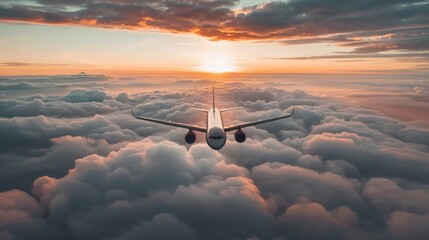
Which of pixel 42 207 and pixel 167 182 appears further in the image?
pixel 42 207

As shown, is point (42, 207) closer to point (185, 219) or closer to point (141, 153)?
point (141, 153)

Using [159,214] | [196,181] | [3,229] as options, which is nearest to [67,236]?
[3,229]

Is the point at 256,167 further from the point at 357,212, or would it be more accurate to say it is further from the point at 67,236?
the point at 67,236

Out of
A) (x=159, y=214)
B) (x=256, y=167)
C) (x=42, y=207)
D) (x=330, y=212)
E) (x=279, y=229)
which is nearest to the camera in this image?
(x=159, y=214)

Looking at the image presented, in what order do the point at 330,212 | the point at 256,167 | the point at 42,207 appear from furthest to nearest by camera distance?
the point at 256,167, the point at 42,207, the point at 330,212

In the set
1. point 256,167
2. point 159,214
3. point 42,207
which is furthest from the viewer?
point 256,167

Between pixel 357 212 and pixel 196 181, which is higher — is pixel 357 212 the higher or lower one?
the lower one

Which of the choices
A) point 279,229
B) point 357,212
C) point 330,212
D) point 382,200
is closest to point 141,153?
point 279,229

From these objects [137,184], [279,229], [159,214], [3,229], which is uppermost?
[137,184]

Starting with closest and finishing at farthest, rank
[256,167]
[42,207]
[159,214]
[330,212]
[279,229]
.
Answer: [159,214] → [330,212] → [279,229] → [42,207] → [256,167]
